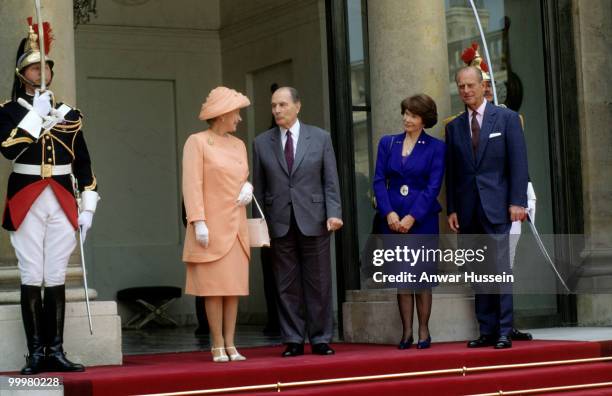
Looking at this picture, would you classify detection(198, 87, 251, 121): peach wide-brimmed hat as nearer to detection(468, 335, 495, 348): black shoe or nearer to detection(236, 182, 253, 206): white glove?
detection(236, 182, 253, 206): white glove

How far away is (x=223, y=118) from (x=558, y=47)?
467 centimetres

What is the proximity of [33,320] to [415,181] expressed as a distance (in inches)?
111

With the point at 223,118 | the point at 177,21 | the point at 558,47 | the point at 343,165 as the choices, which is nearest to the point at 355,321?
the point at 343,165

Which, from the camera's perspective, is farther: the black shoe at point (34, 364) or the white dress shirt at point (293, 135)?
the white dress shirt at point (293, 135)

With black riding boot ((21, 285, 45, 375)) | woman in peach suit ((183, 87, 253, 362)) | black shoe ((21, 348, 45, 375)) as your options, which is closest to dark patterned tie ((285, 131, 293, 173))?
woman in peach suit ((183, 87, 253, 362))

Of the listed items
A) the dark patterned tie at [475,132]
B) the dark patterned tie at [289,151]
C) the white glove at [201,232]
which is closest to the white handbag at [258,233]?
the white glove at [201,232]

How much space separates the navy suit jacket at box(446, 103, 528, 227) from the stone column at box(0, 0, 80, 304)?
8.70 ft

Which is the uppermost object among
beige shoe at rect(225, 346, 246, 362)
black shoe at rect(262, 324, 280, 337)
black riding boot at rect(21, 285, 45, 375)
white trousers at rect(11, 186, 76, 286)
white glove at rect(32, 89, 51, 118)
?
white glove at rect(32, 89, 51, 118)

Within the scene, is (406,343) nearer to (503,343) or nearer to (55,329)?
(503,343)

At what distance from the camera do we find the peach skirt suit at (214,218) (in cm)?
834

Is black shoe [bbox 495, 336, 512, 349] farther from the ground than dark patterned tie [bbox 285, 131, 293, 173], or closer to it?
closer to it

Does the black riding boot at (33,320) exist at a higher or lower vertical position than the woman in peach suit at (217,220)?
lower

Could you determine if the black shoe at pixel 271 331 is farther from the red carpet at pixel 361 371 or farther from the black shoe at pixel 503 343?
the black shoe at pixel 503 343

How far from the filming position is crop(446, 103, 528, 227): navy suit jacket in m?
9.06
